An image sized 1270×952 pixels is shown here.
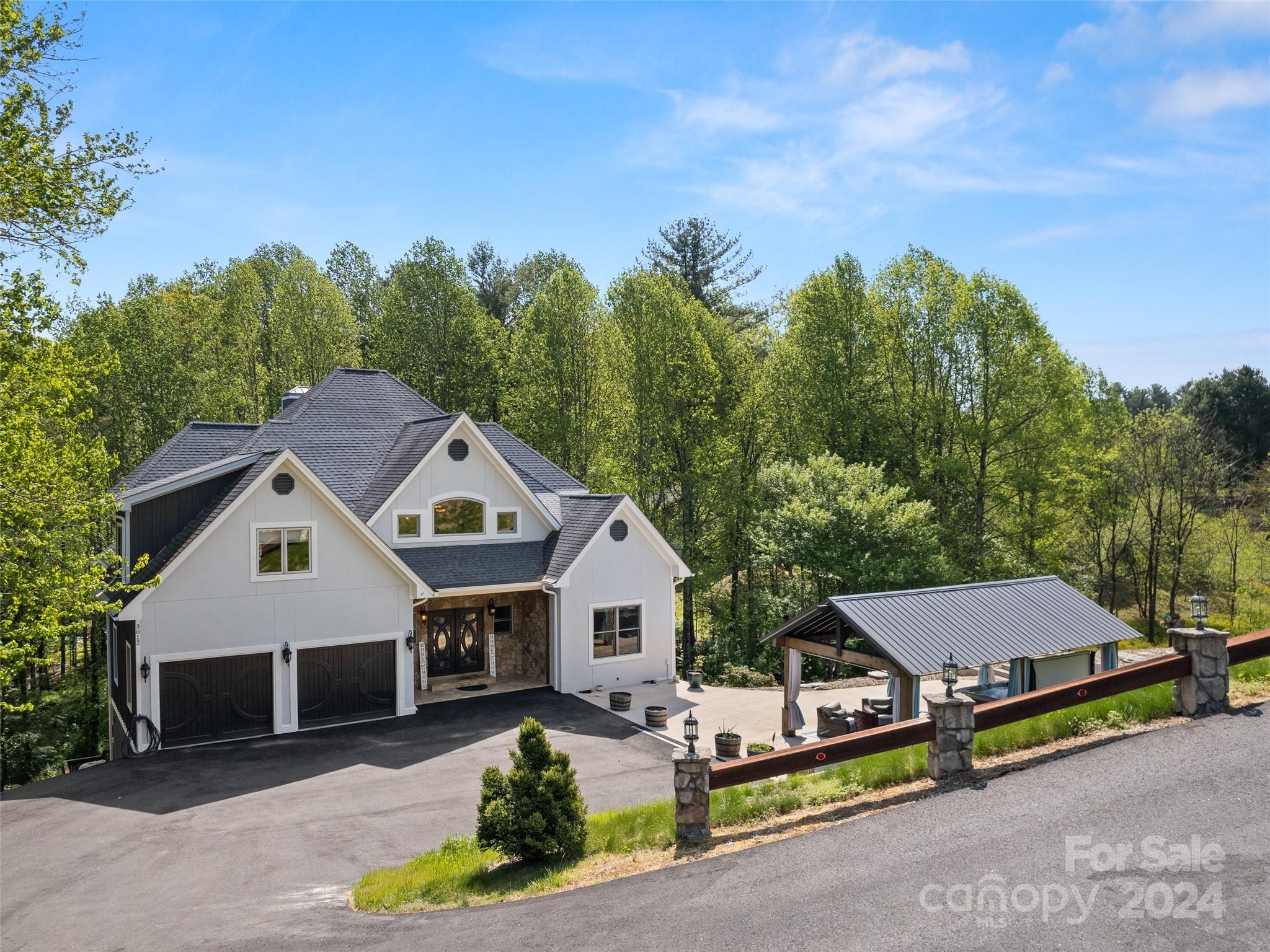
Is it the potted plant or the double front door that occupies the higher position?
the double front door

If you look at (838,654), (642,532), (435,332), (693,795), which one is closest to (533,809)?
(693,795)

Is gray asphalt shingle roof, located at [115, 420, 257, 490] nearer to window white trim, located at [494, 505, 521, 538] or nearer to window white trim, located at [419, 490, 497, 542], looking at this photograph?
window white trim, located at [419, 490, 497, 542]

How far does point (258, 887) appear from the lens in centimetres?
1003

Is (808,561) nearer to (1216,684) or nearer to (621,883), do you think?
(1216,684)

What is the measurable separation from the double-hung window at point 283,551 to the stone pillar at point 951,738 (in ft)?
44.3

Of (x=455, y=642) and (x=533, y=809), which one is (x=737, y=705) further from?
(x=533, y=809)

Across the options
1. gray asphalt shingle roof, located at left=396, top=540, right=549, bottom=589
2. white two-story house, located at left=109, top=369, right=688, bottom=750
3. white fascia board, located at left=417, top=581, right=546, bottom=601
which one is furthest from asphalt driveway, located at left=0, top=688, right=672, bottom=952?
gray asphalt shingle roof, located at left=396, top=540, right=549, bottom=589

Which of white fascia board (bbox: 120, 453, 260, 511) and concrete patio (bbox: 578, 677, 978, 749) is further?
white fascia board (bbox: 120, 453, 260, 511)

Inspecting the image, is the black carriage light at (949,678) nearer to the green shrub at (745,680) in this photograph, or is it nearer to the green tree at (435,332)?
the green shrub at (745,680)

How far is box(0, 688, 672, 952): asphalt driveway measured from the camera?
9.29 m

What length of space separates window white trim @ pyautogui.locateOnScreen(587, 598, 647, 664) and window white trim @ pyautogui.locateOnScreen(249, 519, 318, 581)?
22.3 feet

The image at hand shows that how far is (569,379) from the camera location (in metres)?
33.1

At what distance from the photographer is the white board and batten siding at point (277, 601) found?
16.7 m

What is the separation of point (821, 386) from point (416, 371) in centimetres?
1751
